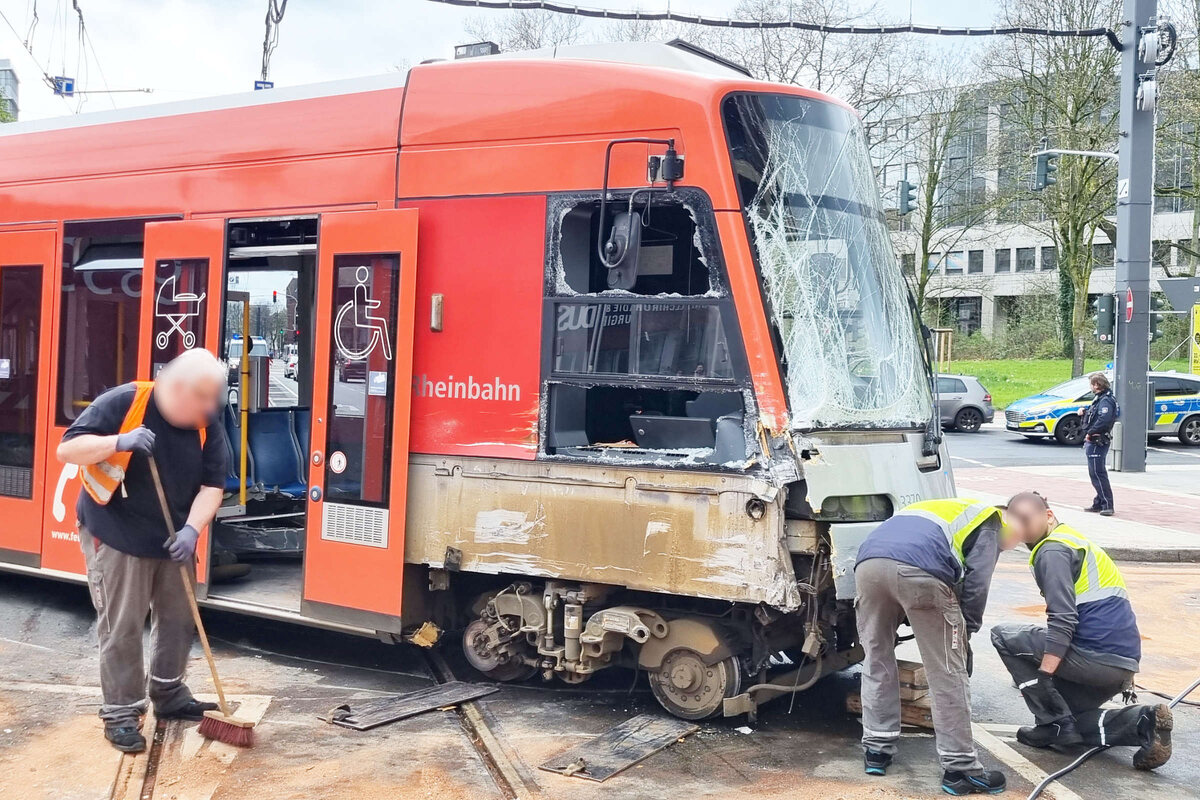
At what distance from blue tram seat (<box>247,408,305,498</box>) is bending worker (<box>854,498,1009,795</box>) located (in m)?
4.88

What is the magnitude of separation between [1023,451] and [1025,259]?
122 ft

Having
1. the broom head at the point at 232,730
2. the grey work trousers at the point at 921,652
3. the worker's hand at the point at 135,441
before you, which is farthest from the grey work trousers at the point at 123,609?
the grey work trousers at the point at 921,652

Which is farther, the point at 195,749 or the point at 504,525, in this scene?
the point at 504,525

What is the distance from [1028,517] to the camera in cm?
529

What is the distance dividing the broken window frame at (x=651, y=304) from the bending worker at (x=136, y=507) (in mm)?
1603

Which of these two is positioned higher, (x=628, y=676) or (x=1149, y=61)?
(x=1149, y=61)

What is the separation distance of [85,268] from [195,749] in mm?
3834

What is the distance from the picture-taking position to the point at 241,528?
7734 millimetres

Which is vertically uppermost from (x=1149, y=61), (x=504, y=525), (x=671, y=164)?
(x=1149, y=61)

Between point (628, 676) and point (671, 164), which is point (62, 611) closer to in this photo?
point (628, 676)

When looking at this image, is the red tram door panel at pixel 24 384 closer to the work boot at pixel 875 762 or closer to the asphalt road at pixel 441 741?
the asphalt road at pixel 441 741

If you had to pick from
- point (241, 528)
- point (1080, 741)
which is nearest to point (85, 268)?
point (241, 528)

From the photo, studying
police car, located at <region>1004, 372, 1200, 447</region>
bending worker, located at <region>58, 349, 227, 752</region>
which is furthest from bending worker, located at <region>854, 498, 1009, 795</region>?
police car, located at <region>1004, 372, 1200, 447</region>

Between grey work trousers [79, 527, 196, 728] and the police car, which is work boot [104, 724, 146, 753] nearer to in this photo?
grey work trousers [79, 527, 196, 728]
